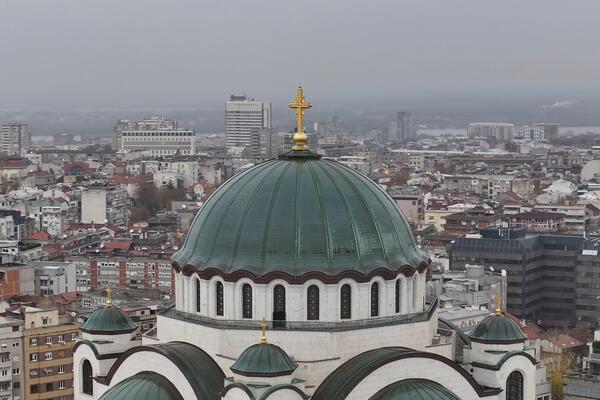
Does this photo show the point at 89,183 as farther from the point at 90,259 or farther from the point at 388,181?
the point at 90,259

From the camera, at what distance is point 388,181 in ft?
412

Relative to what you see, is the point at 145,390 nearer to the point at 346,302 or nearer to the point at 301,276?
the point at 301,276

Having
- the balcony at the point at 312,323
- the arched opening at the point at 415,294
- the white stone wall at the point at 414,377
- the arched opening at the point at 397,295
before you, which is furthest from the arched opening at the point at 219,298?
the arched opening at the point at 415,294

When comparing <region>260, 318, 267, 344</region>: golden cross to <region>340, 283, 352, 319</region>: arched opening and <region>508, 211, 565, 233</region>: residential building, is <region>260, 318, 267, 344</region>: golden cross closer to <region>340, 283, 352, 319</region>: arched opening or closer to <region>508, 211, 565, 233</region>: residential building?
<region>340, 283, 352, 319</region>: arched opening

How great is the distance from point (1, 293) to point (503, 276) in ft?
76.0

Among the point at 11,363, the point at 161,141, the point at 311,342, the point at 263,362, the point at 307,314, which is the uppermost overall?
the point at 161,141

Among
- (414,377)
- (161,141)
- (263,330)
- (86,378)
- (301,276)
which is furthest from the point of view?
(161,141)

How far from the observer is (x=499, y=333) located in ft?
83.3

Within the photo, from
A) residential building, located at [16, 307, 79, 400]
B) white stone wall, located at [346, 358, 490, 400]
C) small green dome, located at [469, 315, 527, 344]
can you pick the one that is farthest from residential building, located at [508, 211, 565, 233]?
white stone wall, located at [346, 358, 490, 400]

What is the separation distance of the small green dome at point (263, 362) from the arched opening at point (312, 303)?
1433 millimetres

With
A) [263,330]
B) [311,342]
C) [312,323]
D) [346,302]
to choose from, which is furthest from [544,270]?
[263,330]

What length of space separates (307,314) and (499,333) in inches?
163

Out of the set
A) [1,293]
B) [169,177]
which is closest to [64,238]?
[1,293]

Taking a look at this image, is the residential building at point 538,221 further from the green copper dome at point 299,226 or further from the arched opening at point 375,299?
the arched opening at point 375,299
